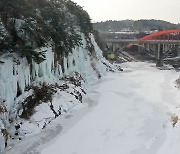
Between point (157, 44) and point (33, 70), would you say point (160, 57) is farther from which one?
point (33, 70)

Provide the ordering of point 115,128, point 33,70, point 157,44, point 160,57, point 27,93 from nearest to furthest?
point 115,128 < point 27,93 < point 33,70 < point 160,57 < point 157,44

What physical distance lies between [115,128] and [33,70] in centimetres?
887

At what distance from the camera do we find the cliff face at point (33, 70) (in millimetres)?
23938

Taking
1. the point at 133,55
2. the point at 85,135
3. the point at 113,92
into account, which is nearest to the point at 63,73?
the point at 113,92

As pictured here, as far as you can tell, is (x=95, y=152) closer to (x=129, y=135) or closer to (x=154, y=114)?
(x=129, y=135)

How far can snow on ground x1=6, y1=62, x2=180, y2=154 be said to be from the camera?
21.5 m

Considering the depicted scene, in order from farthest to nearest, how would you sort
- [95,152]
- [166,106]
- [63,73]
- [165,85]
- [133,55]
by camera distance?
1. [133,55]
2. [165,85]
3. [63,73]
4. [166,106]
5. [95,152]

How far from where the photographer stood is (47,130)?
2497 cm

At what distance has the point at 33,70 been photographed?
28.8 metres

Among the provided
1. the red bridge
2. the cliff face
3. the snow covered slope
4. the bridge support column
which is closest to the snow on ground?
the snow covered slope

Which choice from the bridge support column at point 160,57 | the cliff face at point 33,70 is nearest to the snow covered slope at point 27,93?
the cliff face at point 33,70

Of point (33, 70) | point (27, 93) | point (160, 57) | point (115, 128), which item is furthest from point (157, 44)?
point (27, 93)

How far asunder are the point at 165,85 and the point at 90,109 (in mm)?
19137

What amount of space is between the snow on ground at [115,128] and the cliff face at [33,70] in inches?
48.7
